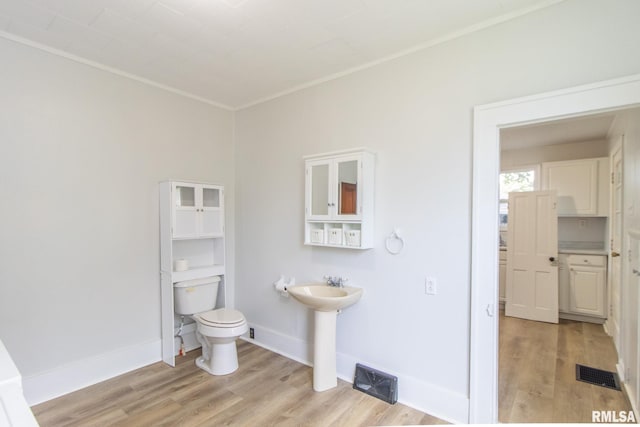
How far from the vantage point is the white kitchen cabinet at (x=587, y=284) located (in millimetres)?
4188

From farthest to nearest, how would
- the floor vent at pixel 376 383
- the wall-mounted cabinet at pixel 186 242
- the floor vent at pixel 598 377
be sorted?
the wall-mounted cabinet at pixel 186 242
the floor vent at pixel 598 377
the floor vent at pixel 376 383

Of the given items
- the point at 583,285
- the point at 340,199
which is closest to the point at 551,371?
the point at 583,285

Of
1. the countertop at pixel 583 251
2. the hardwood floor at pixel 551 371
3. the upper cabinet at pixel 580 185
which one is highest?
the upper cabinet at pixel 580 185

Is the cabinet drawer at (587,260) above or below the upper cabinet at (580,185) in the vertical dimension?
below

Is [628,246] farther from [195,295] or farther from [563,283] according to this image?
[195,295]

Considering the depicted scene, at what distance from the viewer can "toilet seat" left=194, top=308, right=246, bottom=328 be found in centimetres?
272

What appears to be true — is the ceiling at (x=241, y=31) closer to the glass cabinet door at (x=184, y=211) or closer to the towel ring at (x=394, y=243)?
the glass cabinet door at (x=184, y=211)

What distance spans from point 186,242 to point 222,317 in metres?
0.90

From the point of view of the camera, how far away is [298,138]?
3148 mm

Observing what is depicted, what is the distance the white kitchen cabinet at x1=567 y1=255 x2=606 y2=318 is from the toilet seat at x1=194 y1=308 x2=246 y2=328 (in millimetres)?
4377

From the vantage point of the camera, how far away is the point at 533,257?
444 centimetres

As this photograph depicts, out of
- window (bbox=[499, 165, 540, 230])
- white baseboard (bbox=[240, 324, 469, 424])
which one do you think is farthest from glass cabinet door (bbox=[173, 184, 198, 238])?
window (bbox=[499, 165, 540, 230])

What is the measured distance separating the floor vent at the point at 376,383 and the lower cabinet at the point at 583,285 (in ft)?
11.3

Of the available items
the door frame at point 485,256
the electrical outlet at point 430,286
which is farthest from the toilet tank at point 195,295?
the door frame at point 485,256
